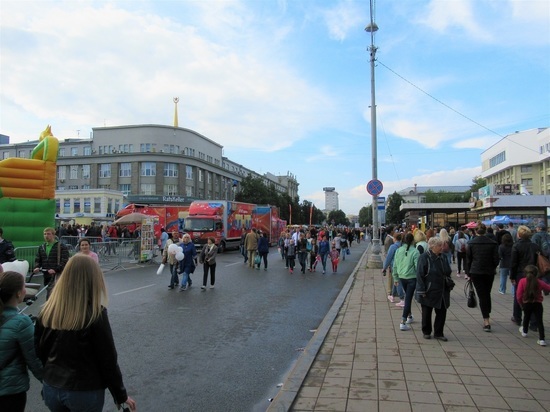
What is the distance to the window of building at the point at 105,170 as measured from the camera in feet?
220

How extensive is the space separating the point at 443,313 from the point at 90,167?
7001 cm

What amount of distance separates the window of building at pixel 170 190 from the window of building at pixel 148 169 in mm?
3052

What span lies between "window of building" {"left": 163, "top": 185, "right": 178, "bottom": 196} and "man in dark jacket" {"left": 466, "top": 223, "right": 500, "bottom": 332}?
204 feet

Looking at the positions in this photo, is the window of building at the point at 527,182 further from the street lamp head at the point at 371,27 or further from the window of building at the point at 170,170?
the street lamp head at the point at 371,27


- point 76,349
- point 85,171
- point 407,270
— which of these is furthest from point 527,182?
point 76,349

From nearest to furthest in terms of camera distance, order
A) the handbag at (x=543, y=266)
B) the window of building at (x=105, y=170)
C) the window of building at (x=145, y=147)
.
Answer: the handbag at (x=543, y=266) < the window of building at (x=145, y=147) < the window of building at (x=105, y=170)

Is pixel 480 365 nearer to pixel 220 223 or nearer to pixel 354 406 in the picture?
pixel 354 406

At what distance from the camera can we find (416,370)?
510 cm

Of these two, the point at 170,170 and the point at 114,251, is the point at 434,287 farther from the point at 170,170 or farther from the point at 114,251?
the point at 170,170

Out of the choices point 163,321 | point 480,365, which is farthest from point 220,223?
point 480,365

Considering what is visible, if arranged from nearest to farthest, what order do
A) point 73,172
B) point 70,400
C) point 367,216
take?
1. point 70,400
2. point 73,172
3. point 367,216

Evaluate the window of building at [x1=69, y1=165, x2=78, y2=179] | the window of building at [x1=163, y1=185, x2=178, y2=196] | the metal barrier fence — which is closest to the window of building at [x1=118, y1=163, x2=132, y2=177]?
the window of building at [x1=163, y1=185, x2=178, y2=196]

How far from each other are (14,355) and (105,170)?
70.1m

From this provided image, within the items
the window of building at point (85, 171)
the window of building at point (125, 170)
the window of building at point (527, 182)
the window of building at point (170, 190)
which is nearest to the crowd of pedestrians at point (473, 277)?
the window of building at point (170, 190)
